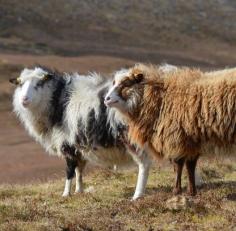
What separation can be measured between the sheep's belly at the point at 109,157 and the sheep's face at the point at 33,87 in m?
1.23

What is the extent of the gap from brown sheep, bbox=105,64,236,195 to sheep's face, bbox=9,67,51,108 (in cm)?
199

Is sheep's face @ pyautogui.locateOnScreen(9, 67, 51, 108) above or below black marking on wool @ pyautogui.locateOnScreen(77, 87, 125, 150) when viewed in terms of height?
above

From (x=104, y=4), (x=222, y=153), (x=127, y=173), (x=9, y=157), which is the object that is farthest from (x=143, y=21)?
(x=222, y=153)

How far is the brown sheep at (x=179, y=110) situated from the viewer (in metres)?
9.57

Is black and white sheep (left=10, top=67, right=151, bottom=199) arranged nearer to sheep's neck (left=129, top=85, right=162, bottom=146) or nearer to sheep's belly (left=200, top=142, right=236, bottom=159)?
sheep's neck (left=129, top=85, right=162, bottom=146)

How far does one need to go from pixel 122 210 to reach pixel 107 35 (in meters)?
48.3

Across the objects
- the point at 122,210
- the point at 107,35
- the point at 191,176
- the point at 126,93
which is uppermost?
the point at 126,93

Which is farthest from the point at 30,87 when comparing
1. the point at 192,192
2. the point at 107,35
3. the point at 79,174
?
the point at 107,35

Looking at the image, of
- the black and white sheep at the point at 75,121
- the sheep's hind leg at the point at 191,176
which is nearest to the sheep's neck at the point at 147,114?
the black and white sheep at the point at 75,121

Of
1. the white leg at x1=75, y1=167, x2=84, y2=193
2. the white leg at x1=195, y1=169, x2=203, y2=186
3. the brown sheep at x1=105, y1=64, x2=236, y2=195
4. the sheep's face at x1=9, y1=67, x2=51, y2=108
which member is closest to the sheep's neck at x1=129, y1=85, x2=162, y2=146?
the brown sheep at x1=105, y1=64, x2=236, y2=195

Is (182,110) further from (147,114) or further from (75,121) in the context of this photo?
(75,121)

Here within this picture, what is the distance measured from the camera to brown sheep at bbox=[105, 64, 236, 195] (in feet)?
31.4

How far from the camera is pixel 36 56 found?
4391cm

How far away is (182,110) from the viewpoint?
9.88 meters
